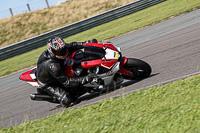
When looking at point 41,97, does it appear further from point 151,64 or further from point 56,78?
point 151,64

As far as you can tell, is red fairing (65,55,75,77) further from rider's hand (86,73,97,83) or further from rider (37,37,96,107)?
rider's hand (86,73,97,83)

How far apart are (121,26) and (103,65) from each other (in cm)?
1172

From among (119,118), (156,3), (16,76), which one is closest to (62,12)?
(156,3)

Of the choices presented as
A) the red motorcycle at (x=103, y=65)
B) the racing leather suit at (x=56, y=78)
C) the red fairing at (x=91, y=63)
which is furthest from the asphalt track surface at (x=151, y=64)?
the red fairing at (x=91, y=63)

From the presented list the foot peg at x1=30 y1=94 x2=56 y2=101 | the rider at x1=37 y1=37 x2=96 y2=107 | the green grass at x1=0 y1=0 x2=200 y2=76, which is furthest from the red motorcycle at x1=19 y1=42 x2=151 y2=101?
the green grass at x1=0 y1=0 x2=200 y2=76

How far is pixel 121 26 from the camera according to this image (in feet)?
58.6

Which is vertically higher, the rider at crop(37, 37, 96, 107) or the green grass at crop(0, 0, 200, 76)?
the rider at crop(37, 37, 96, 107)

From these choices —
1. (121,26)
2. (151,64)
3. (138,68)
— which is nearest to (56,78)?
(138,68)

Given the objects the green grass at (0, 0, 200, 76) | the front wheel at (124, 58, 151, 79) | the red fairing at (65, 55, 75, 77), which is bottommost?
the green grass at (0, 0, 200, 76)

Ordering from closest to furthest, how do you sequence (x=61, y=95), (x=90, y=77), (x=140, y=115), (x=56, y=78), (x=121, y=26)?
(x=140, y=115), (x=90, y=77), (x=56, y=78), (x=61, y=95), (x=121, y=26)

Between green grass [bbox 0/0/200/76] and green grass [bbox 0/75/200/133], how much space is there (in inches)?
366

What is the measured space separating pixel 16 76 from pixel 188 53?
7817 mm

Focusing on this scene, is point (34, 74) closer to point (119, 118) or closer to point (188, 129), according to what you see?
point (119, 118)

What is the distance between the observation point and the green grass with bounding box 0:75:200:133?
386 cm
